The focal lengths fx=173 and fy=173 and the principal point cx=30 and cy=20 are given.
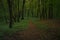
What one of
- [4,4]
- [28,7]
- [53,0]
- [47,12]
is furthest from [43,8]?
[28,7]

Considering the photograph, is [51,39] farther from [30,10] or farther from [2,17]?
[30,10]

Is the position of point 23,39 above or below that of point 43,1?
below

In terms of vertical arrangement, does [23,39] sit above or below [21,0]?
below

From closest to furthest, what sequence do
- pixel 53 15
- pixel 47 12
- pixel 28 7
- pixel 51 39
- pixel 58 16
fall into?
1. pixel 51 39
2. pixel 58 16
3. pixel 53 15
4. pixel 47 12
5. pixel 28 7

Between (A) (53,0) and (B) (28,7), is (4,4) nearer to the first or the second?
(A) (53,0)

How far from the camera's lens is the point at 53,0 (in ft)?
85.5

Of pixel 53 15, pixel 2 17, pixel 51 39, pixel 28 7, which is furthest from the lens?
pixel 28 7

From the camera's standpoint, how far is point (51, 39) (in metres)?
10.0

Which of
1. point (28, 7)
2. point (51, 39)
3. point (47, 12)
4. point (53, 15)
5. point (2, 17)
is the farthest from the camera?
point (28, 7)

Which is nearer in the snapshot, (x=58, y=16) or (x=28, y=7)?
(x=58, y=16)

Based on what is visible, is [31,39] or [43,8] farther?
[43,8]

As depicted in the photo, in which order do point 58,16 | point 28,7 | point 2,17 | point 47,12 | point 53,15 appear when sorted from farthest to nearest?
point 28,7, point 47,12, point 53,15, point 58,16, point 2,17

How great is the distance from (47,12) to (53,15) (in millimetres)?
2107

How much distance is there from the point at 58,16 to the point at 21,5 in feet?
26.3
